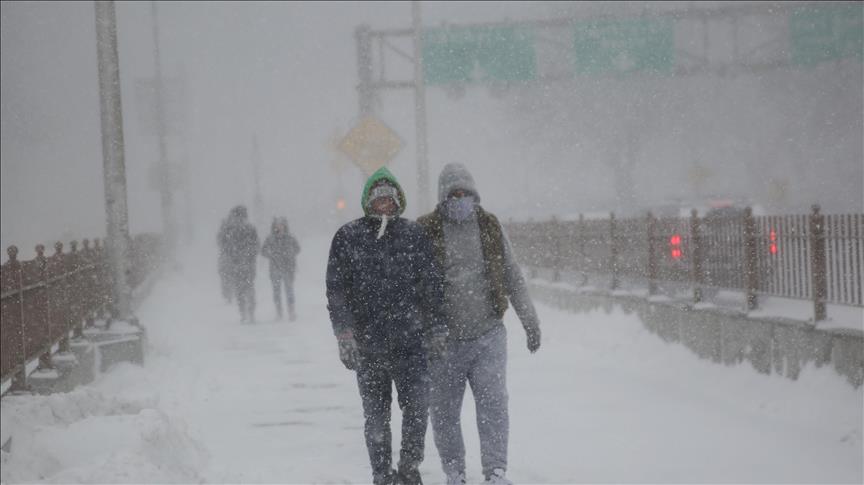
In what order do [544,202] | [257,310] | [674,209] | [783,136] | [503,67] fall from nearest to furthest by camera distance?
[674,209] < [257,310] < [503,67] < [783,136] < [544,202]

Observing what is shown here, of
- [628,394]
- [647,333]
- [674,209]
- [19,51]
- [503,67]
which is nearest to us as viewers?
[628,394]

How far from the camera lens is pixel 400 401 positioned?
252 inches

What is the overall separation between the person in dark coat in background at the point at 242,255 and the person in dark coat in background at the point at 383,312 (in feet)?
42.6

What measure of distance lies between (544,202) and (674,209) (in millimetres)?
61799

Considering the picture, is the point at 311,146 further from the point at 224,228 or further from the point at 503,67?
the point at 224,228

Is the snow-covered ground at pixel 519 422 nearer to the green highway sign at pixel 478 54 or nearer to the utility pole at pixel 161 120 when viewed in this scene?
the green highway sign at pixel 478 54

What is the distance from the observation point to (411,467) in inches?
251

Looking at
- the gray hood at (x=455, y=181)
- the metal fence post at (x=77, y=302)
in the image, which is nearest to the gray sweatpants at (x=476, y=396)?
the gray hood at (x=455, y=181)

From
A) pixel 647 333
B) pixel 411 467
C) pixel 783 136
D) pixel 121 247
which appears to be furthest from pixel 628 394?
pixel 783 136

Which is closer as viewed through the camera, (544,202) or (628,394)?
(628,394)

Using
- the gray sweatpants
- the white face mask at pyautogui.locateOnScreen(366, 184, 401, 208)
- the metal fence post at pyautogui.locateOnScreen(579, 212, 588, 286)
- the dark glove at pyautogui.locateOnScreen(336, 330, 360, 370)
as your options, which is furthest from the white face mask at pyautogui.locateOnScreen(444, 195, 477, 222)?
the metal fence post at pyautogui.locateOnScreen(579, 212, 588, 286)

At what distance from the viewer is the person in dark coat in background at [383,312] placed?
632cm

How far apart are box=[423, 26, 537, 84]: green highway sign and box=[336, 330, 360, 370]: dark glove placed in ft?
80.4

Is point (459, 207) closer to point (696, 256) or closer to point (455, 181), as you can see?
Result: point (455, 181)
